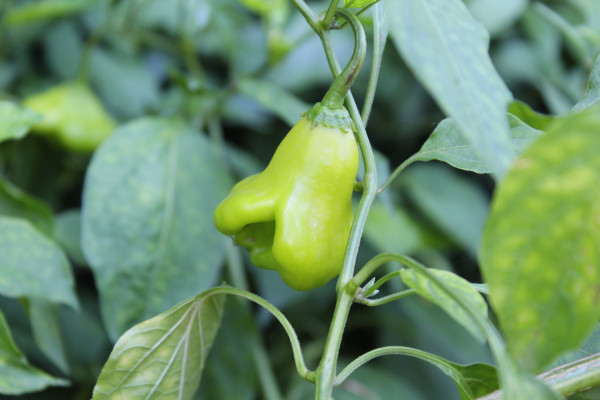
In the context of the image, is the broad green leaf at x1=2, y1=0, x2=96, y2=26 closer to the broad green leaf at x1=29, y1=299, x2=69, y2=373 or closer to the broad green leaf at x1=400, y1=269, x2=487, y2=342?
the broad green leaf at x1=29, y1=299, x2=69, y2=373

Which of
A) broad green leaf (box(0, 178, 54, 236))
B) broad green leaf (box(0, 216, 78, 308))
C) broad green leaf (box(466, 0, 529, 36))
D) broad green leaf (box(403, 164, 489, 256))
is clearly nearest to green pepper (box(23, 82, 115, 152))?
broad green leaf (box(0, 178, 54, 236))

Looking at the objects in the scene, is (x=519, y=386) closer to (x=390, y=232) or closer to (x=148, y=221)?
(x=148, y=221)

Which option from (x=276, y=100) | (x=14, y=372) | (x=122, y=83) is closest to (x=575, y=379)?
(x=14, y=372)

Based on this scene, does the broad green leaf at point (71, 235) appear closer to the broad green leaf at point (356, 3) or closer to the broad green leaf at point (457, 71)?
the broad green leaf at point (356, 3)

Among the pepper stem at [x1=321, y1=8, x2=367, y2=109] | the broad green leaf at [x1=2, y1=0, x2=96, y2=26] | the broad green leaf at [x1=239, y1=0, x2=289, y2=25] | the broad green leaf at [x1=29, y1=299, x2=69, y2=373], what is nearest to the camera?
the pepper stem at [x1=321, y1=8, x2=367, y2=109]

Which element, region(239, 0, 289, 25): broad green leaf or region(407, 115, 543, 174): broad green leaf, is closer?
region(407, 115, 543, 174): broad green leaf

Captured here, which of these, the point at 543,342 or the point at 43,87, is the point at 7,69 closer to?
the point at 43,87
